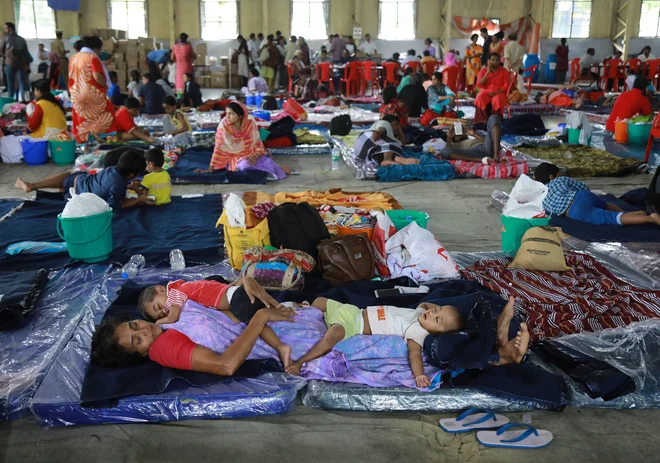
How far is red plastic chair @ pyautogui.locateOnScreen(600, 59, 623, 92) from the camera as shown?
15.7 metres

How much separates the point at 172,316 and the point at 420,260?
146 cm

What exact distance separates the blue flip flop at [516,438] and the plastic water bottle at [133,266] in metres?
2.31

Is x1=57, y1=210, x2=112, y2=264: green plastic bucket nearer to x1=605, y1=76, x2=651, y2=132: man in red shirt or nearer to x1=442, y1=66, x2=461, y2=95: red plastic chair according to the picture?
x1=605, y1=76, x2=651, y2=132: man in red shirt

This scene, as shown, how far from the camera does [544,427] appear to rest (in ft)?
8.05

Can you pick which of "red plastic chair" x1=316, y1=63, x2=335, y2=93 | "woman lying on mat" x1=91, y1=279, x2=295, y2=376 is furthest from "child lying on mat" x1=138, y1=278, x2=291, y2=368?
"red plastic chair" x1=316, y1=63, x2=335, y2=93

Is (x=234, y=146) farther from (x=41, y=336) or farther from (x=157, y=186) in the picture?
(x=41, y=336)

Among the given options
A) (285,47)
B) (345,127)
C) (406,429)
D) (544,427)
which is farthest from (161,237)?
(285,47)

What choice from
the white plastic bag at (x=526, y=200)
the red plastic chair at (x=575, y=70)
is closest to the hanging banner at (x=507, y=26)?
the red plastic chair at (x=575, y=70)

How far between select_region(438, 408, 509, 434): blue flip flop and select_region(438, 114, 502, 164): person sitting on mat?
4635mm

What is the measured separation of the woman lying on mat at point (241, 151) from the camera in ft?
21.5

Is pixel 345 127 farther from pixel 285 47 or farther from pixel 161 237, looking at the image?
pixel 285 47

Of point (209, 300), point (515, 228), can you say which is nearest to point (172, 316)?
point (209, 300)

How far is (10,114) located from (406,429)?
398 inches

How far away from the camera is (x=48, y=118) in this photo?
7.66 m
